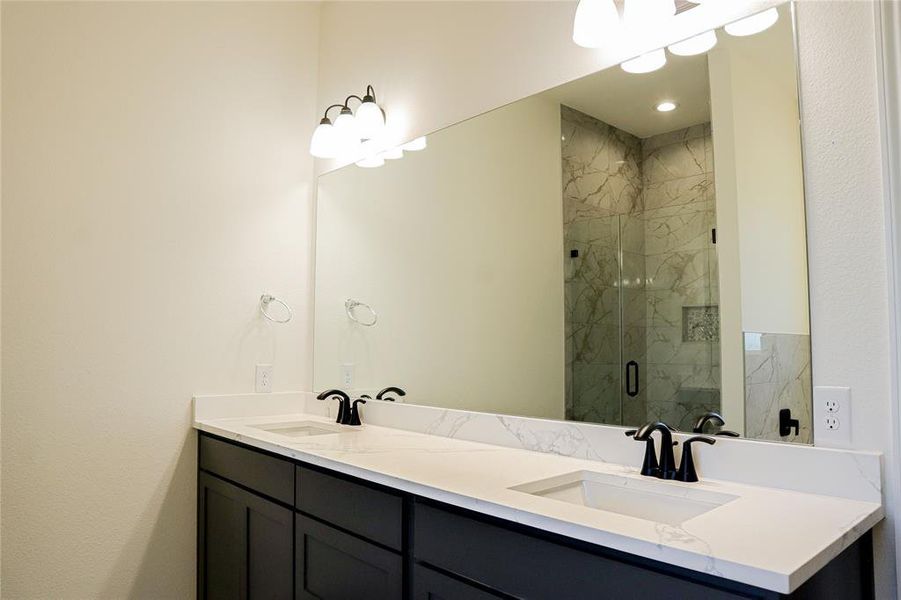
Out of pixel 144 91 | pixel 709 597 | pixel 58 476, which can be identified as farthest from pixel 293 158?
pixel 709 597

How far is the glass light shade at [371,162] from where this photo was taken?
250cm

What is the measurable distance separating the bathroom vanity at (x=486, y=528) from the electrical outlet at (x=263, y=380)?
291mm

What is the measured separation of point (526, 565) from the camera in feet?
3.72

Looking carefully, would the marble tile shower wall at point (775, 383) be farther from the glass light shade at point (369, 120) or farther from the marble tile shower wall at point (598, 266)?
the glass light shade at point (369, 120)

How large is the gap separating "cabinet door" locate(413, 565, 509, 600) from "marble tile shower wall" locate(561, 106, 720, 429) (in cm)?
61

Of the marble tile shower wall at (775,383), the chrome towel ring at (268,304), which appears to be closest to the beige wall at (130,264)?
the chrome towel ring at (268,304)

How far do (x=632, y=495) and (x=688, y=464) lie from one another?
14cm

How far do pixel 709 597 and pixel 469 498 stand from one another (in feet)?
1.54

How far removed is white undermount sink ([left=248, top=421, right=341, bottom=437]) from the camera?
2.34 m

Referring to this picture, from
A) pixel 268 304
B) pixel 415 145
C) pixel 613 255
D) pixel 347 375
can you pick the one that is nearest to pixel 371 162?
pixel 415 145

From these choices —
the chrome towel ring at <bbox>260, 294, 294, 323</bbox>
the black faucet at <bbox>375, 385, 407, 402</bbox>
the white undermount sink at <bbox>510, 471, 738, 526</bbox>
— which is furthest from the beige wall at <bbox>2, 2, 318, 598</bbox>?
the white undermount sink at <bbox>510, 471, 738, 526</bbox>

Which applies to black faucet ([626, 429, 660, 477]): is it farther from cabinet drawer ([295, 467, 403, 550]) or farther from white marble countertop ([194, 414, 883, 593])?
cabinet drawer ([295, 467, 403, 550])

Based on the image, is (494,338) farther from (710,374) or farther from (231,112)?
(231,112)

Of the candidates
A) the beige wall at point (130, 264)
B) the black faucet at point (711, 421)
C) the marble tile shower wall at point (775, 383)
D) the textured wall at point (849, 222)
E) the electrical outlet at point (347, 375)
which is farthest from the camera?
the electrical outlet at point (347, 375)
